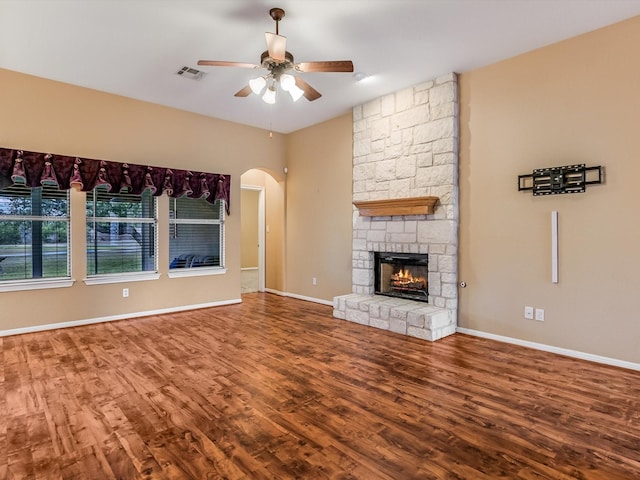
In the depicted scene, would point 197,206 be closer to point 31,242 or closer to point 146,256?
point 146,256

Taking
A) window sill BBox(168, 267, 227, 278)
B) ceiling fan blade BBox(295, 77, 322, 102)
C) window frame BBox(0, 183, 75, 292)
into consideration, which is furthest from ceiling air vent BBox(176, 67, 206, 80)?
window sill BBox(168, 267, 227, 278)

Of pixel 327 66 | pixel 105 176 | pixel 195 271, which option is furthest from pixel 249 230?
pixel 327 66

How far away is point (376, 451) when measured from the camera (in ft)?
6.88

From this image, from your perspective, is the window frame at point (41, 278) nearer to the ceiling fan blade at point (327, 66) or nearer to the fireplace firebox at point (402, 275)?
the ceiling fan blade at point (327, 66)

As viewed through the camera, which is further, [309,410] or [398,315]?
[398,315]

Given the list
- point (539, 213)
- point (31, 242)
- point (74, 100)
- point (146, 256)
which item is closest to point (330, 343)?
point (539, 213)

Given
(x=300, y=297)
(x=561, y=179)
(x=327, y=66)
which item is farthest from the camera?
(x=300, y=297)

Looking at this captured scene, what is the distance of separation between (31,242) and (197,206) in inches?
87.7

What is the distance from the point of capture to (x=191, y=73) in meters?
4.46

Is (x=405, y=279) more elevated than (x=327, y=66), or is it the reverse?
(x=327, y=66)

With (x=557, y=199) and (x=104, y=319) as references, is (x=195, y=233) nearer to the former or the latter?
(x=104, y=319)

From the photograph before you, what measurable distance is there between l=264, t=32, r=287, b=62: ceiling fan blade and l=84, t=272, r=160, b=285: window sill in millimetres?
3809

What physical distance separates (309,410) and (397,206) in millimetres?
3117

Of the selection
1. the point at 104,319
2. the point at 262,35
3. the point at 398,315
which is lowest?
the point at 104,319
